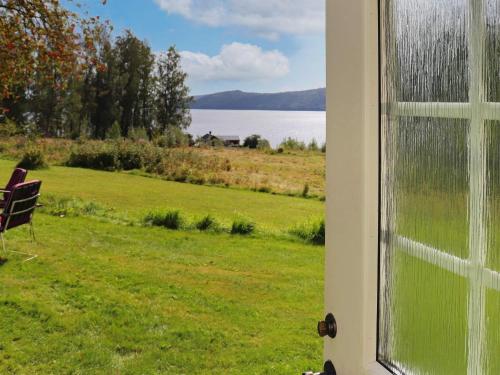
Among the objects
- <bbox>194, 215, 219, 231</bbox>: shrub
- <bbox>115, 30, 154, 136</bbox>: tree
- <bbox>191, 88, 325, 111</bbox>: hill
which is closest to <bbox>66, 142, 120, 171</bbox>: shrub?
<bbox>115, 30, 154, 136</bbox>: tree

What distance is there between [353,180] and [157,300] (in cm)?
317

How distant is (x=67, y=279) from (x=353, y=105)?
3706 millimetres

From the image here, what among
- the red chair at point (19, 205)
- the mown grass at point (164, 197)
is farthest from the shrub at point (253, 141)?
the red chair at point (19, 205)

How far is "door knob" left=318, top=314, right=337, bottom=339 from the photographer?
0.74m

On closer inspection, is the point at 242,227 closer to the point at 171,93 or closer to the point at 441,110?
the point at 171,93

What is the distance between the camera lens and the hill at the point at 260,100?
880cm

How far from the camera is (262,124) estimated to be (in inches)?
333

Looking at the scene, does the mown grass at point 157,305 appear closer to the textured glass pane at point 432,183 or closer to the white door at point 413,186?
the white door at point 413,186

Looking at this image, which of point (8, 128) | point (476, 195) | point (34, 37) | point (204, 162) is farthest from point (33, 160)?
point (476, 195)

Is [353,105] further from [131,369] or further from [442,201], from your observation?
[131,369]

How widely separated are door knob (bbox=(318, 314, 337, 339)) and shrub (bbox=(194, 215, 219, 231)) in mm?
4930

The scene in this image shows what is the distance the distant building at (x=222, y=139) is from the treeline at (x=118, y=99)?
26.0 inches

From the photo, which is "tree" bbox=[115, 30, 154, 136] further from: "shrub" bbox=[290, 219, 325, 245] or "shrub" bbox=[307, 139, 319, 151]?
"shrub" bbox=[290, 219, 325, 245]

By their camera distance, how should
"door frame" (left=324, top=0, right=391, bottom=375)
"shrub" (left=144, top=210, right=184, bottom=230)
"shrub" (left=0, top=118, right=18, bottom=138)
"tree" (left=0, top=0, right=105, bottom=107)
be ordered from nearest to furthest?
"door frame" (left=324, top=0, right=391, bottom=375)
"tree" (left=0, top=0, right=105, bottom=107)
"shrub" (left=144, top=210, right=184, bottom=230)
"shrub" (left=0, top=118, right=18, bottom=138)
